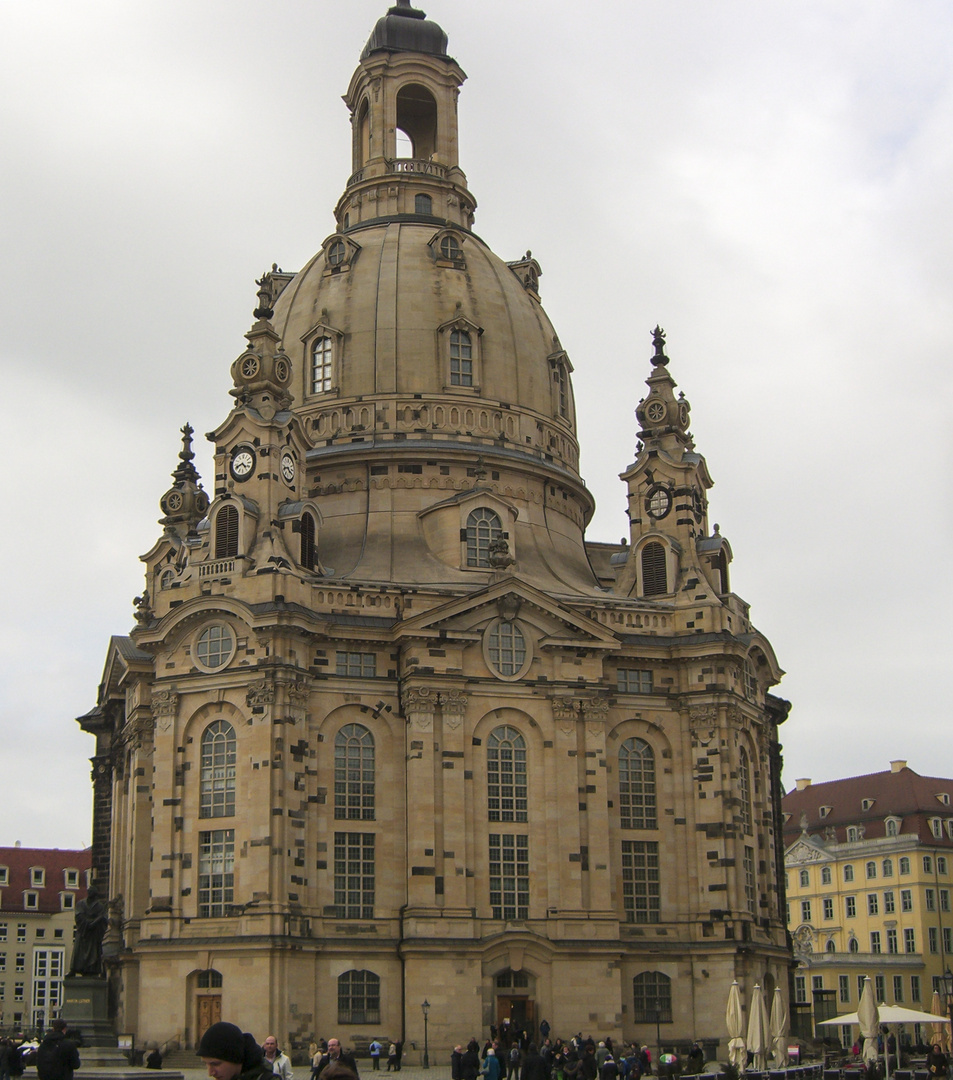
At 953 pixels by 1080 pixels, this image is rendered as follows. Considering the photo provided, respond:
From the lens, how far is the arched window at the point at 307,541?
66625 mm

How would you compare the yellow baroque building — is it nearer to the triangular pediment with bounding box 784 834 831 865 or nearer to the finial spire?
the triangular pediment with bounding box 784 834 831 865

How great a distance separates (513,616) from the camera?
66062 mm

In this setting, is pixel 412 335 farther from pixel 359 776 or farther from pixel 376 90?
pixel 359 776

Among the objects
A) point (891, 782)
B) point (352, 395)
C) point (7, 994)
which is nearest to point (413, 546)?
point (352, 395)

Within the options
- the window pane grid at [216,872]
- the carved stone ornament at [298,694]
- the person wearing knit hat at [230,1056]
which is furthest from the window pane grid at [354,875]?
the person wearing knit hat at [230,1056]

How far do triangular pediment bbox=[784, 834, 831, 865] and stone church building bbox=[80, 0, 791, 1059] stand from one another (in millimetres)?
27127

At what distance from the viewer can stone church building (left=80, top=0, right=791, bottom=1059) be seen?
61.3 m

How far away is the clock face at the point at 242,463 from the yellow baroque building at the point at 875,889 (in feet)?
154

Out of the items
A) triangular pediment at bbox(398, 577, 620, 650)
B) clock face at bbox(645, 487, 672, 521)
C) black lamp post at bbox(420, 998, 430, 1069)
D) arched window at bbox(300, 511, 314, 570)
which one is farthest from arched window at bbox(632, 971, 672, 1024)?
arched window at bbox(300, 511, 314, 570)

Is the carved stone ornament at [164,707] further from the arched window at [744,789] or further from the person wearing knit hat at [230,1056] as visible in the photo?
the person wearing knit hat at [230,1056]

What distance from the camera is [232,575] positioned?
213 ft

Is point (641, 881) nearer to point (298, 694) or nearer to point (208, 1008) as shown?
point (298, 694)

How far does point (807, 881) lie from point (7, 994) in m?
55.3

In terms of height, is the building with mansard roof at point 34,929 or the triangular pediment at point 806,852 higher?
the triangular pediment at point 806,852
